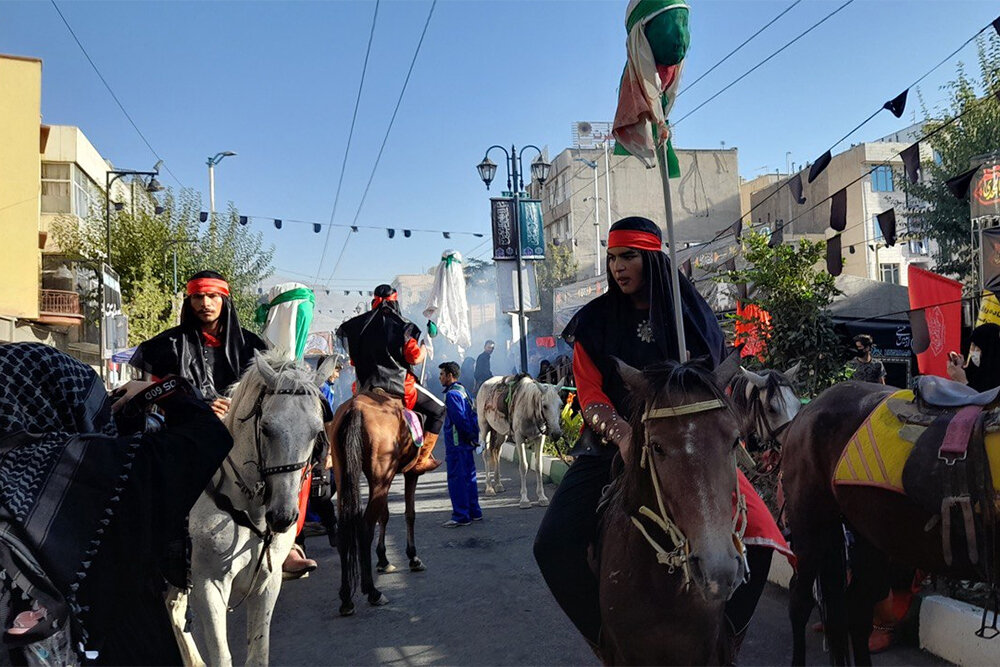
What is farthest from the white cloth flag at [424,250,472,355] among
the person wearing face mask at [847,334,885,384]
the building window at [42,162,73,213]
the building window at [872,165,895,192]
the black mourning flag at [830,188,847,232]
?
the building window at [872,165,895,192]

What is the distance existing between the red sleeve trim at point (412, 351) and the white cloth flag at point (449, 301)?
17.9 feet

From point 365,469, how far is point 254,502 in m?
2.75

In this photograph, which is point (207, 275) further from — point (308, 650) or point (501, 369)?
point (501, 369)

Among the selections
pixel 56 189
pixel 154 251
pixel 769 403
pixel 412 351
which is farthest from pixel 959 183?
pixel 56 189

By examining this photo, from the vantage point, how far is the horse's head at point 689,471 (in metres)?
2.21

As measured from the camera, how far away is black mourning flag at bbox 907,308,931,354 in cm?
984

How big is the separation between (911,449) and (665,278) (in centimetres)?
199

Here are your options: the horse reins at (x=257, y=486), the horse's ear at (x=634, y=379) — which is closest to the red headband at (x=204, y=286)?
the horse reins at (x=257, y=486)

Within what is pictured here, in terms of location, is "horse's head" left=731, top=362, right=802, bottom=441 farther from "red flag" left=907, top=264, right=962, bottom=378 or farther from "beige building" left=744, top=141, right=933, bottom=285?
"beige building" left=744, top=141, right=933, bottom=285

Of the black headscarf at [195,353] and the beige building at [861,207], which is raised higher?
the beige building at [861,207]

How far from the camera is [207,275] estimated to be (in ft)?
16.9

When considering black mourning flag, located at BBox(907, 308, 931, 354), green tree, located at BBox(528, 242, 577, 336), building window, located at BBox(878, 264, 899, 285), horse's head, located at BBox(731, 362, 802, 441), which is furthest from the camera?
green tree, located at BBox(528, 242, 577, 336)

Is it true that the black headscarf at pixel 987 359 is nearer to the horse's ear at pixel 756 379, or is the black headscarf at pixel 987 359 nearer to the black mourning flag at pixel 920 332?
the horse's ear at pixel 756 379

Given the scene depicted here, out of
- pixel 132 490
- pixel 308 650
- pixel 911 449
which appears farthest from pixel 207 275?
pixel 911 449
